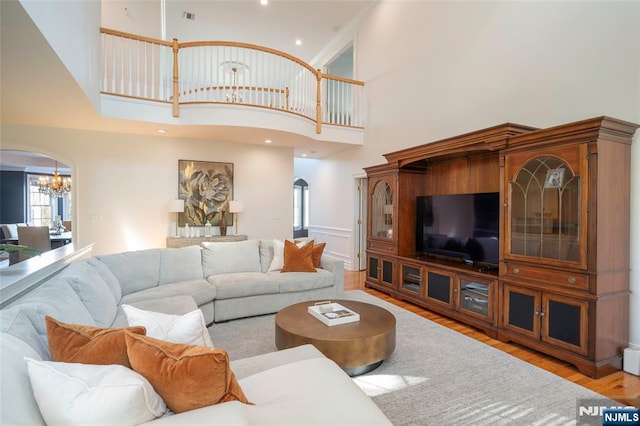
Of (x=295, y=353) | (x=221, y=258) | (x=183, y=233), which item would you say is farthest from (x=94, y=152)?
(x=295, y=353)

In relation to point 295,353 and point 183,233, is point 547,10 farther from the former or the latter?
point 183,233

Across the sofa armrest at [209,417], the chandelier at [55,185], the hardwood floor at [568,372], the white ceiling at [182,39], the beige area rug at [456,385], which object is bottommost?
the hardwood floor at [568,372]

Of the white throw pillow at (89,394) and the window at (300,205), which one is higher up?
the window at (300,205)

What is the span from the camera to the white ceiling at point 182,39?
2.31 m

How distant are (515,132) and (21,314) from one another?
3.78 meters

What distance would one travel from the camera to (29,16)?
185cm

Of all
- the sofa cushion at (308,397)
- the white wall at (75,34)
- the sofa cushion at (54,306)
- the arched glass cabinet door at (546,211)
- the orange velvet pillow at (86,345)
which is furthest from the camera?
the arched glass cabinet door at (546,211)

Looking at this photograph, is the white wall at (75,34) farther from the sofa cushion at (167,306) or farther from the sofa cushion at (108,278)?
the sofa cushion at (167,306)

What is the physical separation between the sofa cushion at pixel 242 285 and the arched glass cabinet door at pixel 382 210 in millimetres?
1940

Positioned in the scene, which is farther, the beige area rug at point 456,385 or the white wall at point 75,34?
the white wall at point 75,34

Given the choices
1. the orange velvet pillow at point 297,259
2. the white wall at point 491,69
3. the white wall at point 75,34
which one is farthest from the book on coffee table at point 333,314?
the white wall at point 75,34

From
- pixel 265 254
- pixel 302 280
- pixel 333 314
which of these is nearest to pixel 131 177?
pixel 265 254

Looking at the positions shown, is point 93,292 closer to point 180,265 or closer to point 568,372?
point 180,265

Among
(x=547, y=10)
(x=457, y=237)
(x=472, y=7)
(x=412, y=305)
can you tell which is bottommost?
(x=412, y=305)
